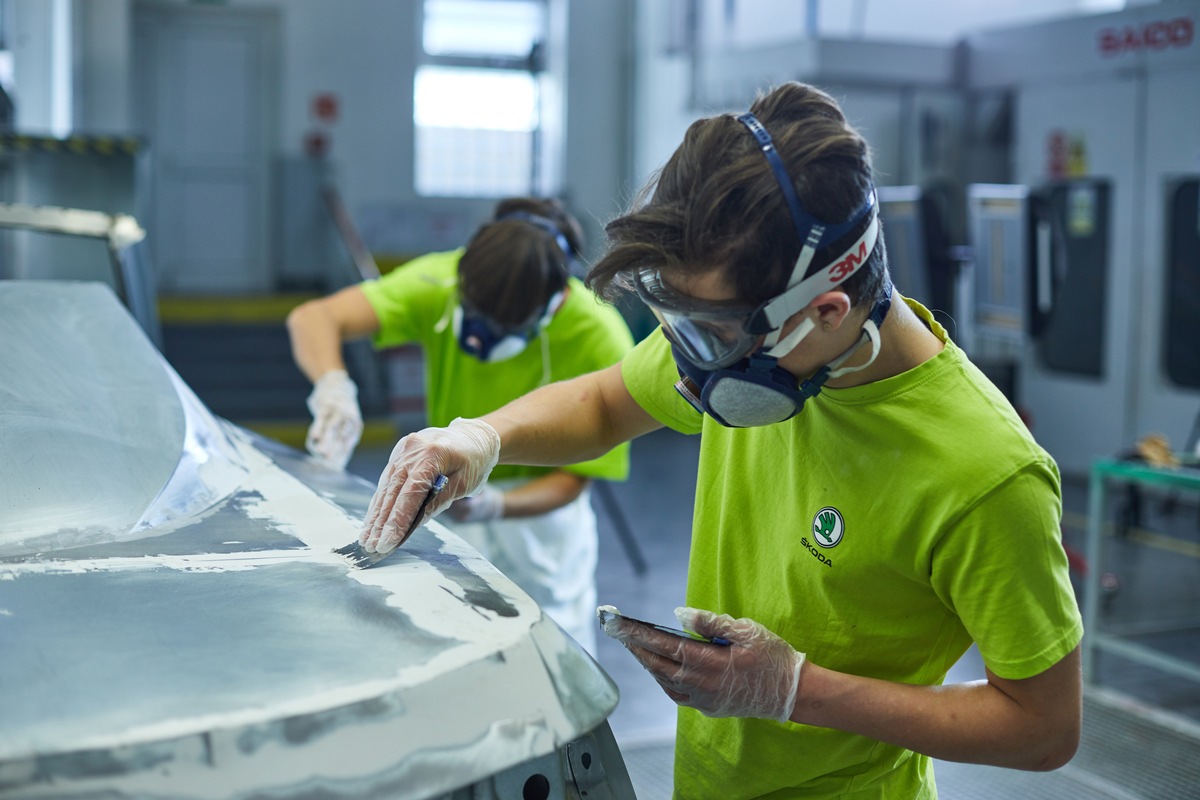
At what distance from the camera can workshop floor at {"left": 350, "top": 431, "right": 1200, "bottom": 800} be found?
135 inches

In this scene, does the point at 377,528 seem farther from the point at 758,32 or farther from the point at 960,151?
the point at 758,32

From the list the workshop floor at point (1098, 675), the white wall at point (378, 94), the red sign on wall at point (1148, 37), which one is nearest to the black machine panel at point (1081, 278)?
the red sign on wall at point (1148, 37)

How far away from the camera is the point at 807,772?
1411mm

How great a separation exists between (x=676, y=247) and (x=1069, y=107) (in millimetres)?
7235

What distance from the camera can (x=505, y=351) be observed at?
2596mm

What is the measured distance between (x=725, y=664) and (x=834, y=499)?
0.24 metres

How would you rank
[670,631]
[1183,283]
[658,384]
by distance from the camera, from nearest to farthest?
[670,631]
[658,384]
[1183,283]

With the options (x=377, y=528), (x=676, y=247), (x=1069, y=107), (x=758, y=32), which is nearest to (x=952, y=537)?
(x=676, y=247)

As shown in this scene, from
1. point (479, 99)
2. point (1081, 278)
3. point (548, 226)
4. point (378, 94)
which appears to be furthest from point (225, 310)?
point (548, 226)

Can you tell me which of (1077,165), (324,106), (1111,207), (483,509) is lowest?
(483,509)

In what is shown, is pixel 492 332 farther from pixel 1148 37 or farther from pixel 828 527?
pixel 1148 37

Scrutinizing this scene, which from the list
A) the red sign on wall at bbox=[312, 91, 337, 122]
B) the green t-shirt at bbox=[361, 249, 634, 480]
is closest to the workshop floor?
the green t-shirt at bbox=[361, 249, 634, 480]

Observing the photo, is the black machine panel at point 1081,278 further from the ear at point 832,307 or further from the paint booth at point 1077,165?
the ear at point 832,307

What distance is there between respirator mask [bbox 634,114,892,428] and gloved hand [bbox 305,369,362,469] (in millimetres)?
1415
